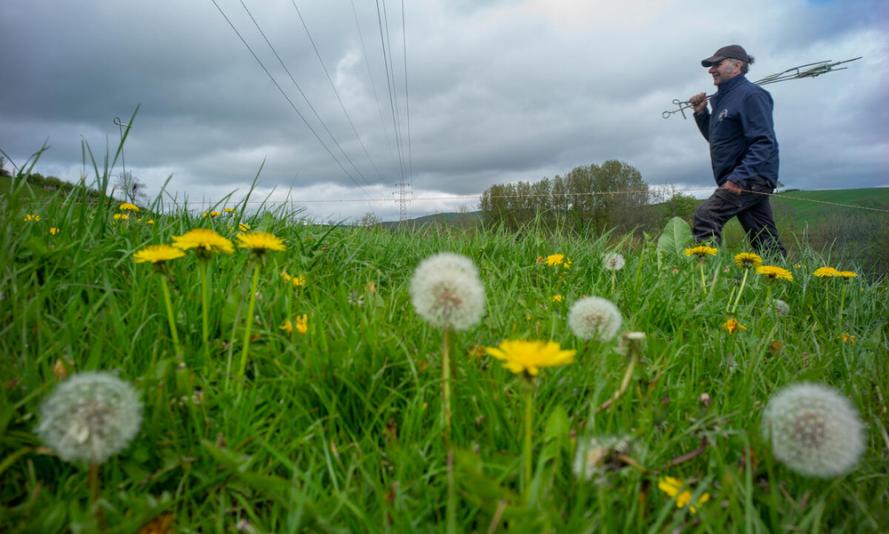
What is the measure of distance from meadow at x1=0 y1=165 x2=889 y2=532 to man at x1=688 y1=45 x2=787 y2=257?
3714 mm

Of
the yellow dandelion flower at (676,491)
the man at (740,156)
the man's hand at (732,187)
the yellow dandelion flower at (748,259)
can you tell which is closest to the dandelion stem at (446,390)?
the yellow dandelion flower at (676,491)

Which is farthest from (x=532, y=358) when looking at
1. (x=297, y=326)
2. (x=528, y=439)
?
(x=297, y=326)

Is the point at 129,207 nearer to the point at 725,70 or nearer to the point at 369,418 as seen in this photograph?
the point at 369,418

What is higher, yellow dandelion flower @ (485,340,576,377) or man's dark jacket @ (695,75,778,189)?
man's dark jacket @ (695,75,778,189)

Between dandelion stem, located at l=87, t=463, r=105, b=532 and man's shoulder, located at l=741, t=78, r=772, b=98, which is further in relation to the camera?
man's shoulder, located at l=741, t=78, r=772, b=98

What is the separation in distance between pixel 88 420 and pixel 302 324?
0.81m

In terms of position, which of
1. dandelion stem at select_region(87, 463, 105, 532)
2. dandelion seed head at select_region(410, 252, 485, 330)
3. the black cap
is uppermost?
the black cap

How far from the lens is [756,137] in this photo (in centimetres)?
545

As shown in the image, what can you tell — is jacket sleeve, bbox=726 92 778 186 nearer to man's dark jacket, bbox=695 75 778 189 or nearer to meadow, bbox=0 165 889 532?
man's dark jacket, bbox=695 75 778 189

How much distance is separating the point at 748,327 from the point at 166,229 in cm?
288

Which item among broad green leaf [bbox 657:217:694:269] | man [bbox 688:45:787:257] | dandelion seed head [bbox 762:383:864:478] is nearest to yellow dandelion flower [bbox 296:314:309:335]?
dandelion seed head [bbox 762:383:864:478]

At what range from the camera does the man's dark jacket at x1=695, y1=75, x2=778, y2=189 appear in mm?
5352

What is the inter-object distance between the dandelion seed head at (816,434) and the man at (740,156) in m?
4.64

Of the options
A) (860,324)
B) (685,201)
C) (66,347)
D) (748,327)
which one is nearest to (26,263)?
(66,347)
